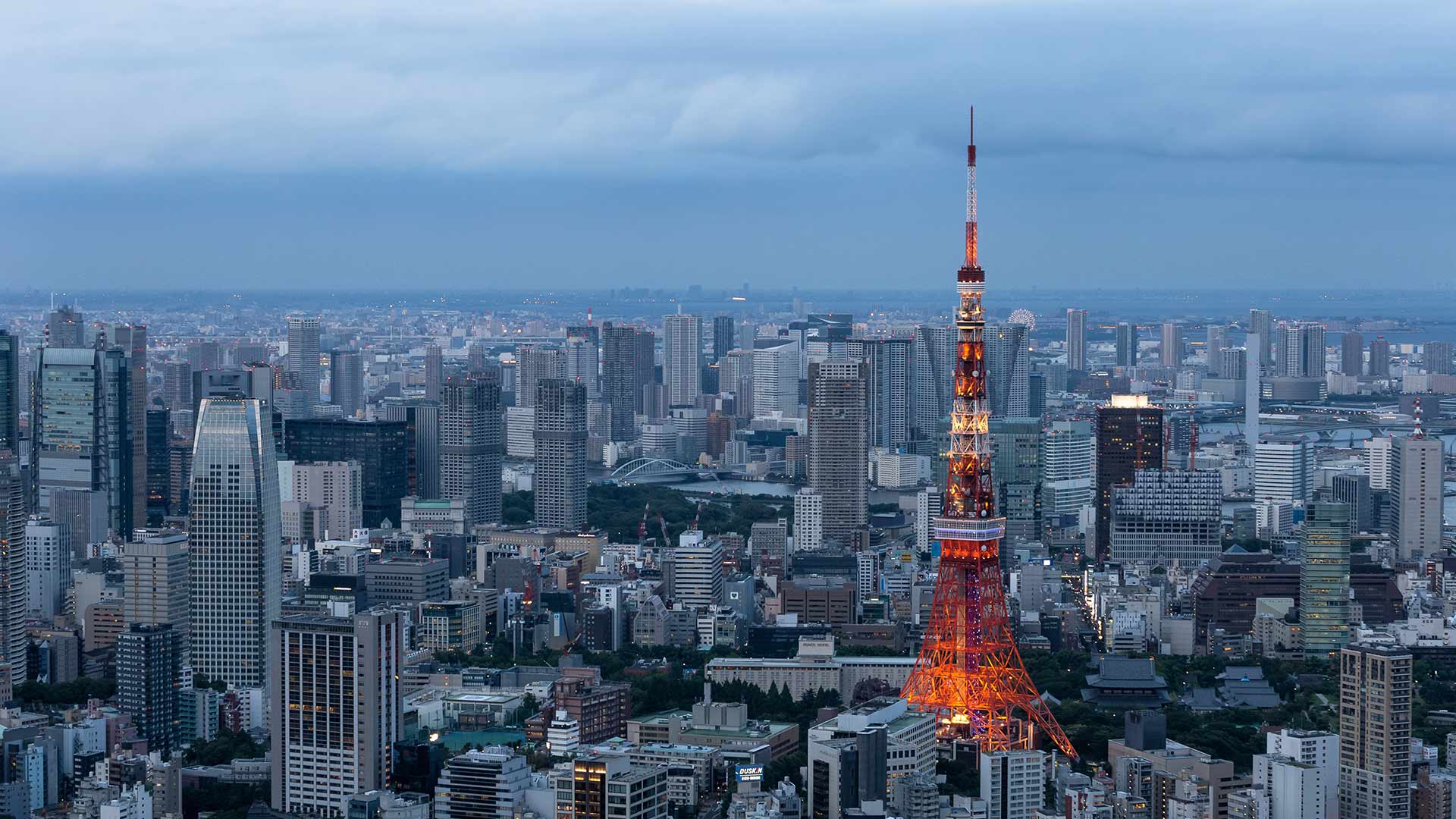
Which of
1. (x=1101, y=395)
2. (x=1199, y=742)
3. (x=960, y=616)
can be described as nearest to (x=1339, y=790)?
(x=1199, y=742)

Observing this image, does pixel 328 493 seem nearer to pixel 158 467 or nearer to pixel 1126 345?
pixel 158 467

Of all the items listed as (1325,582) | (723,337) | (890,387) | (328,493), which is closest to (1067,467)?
(890,387)

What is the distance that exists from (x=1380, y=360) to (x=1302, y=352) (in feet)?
8.55

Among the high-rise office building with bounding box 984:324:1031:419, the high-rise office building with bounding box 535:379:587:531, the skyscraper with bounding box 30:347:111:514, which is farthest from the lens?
the high-rise office building with bounding box 984:324:1031:419

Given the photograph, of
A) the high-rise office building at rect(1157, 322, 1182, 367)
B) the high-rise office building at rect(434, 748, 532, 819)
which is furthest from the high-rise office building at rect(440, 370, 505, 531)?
the high-rise office building at rect(1157, 322, 1182, 367)

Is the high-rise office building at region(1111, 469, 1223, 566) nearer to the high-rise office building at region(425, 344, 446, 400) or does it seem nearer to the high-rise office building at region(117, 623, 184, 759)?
the high-rise office building at region(117, 623, 184, 759)

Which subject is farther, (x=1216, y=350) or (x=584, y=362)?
(x=1216, y=350)

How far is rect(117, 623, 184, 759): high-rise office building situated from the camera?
65.6 ft

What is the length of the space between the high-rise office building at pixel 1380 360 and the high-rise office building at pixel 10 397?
40077mm

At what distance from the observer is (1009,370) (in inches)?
2060

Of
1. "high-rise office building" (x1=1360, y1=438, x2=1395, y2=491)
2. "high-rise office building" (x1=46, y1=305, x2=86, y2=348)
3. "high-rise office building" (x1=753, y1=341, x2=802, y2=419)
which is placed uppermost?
"high-rise office building" (x1=46, y1=305, x2=86, y2=348)

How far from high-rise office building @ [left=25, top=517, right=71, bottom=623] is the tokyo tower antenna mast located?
36.3ft

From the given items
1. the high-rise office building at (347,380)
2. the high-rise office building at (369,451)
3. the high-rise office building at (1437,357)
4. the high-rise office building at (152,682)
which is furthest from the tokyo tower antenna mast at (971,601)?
the high-rise office building at (1437,357)

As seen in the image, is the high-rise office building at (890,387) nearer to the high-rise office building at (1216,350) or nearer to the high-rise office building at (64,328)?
the high-rise office building at (1216,350)
